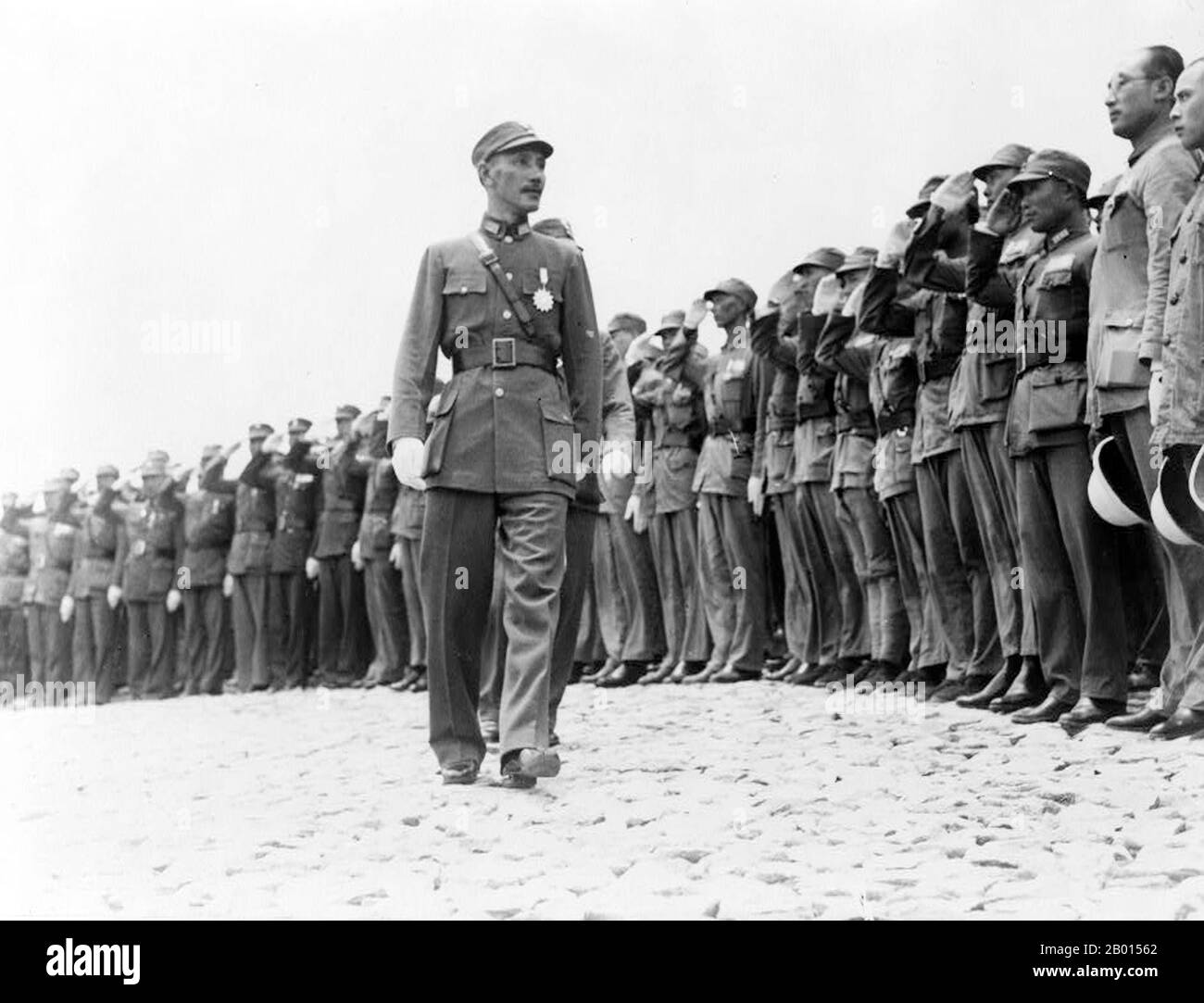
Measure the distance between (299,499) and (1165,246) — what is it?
34.3 ft

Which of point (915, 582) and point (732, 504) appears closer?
point (915, 582)

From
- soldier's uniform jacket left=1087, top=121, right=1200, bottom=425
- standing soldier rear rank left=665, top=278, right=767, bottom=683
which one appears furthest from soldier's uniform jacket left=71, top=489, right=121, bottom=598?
soldier's uniform jacket left=1087, top=121, right=1200, bottom=425

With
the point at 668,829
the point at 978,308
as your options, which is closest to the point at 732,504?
the point at 978,308

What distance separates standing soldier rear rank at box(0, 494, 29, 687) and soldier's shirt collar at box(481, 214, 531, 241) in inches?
462

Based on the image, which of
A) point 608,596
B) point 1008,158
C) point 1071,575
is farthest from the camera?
point 608,596

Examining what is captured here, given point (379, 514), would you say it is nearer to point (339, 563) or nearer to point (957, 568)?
point (339, 563)

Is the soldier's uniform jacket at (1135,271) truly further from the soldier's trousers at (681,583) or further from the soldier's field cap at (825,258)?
the soldier's trousers at (681,583)

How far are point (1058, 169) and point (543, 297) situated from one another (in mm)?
2483

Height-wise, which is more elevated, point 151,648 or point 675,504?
point 675,504

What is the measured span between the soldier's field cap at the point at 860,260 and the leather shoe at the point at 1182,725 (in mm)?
4093

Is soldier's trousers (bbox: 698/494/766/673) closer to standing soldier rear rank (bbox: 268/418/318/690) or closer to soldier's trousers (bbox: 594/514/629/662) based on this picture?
soldier's trousers (bbox: 594/514/629/662)

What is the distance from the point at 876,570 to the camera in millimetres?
9516

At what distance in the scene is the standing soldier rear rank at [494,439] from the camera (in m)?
6.23
